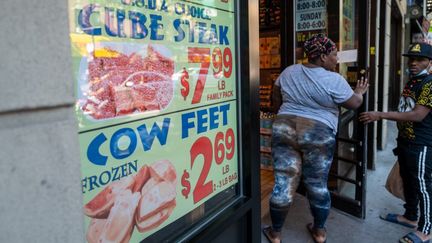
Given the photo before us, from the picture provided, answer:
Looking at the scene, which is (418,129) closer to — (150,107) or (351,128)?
(351,128)

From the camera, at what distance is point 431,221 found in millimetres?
3322

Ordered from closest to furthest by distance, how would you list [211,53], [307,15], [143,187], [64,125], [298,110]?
[64,125] → [143,187] → [211,53] → [298,110] → [307,15]

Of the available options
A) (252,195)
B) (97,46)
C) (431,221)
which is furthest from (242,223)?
(431,221)

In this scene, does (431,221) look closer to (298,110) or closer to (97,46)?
(298,110)

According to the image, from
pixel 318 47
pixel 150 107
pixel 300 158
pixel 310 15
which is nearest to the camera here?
pixel 150 107

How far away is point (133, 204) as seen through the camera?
62.9 inches

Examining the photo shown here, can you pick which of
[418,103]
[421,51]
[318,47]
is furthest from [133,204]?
[421,51]

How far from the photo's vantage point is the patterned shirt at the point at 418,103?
3.14m

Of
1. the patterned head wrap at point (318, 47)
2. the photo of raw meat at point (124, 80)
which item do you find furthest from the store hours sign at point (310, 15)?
the photo of raw meat at point (124, 80)

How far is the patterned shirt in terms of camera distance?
10.3 ft

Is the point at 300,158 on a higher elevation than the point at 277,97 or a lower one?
lower

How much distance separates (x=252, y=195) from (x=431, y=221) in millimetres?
1949

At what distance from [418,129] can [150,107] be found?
257cm

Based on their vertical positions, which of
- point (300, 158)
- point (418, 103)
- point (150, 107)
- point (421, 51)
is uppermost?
point (421, 51)
